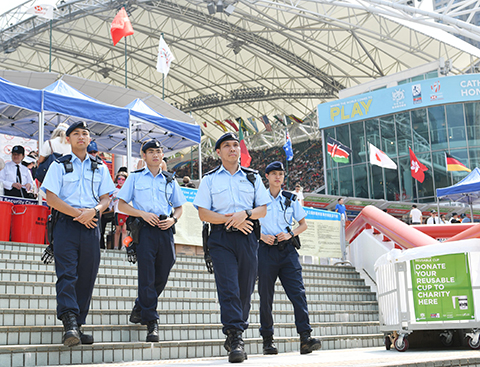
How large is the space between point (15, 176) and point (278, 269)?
5558 millimetres

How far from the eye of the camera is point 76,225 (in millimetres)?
4488

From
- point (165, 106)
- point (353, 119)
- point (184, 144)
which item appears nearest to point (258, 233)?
point (184, 144)

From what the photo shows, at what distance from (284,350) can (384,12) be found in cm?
2113

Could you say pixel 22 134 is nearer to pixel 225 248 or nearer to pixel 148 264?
pixel 148 264

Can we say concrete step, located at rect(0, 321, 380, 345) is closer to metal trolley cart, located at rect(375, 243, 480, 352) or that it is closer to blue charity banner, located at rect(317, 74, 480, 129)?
metal trolley cart, located at rect(375, 243, 480, 352)

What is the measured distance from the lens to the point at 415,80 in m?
31.1

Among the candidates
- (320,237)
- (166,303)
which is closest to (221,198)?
(166,303)

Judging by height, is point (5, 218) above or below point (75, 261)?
above

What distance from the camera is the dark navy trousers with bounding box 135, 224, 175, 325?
500cm

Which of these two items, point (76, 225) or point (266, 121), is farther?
point (266, 121)

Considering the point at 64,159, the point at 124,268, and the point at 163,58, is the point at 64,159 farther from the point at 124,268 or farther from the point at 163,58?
the point at 163,58

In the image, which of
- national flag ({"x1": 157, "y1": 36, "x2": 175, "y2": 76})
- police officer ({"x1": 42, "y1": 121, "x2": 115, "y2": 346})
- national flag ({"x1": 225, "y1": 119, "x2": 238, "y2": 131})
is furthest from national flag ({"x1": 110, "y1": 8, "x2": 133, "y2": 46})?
national flag ({"x1": 225, "y1": 119, "x2": 238, "y2": 131})

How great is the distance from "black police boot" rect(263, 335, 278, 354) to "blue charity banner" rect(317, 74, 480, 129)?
2623cm

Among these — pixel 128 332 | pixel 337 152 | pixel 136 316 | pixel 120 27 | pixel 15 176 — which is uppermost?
pixel 120 27
